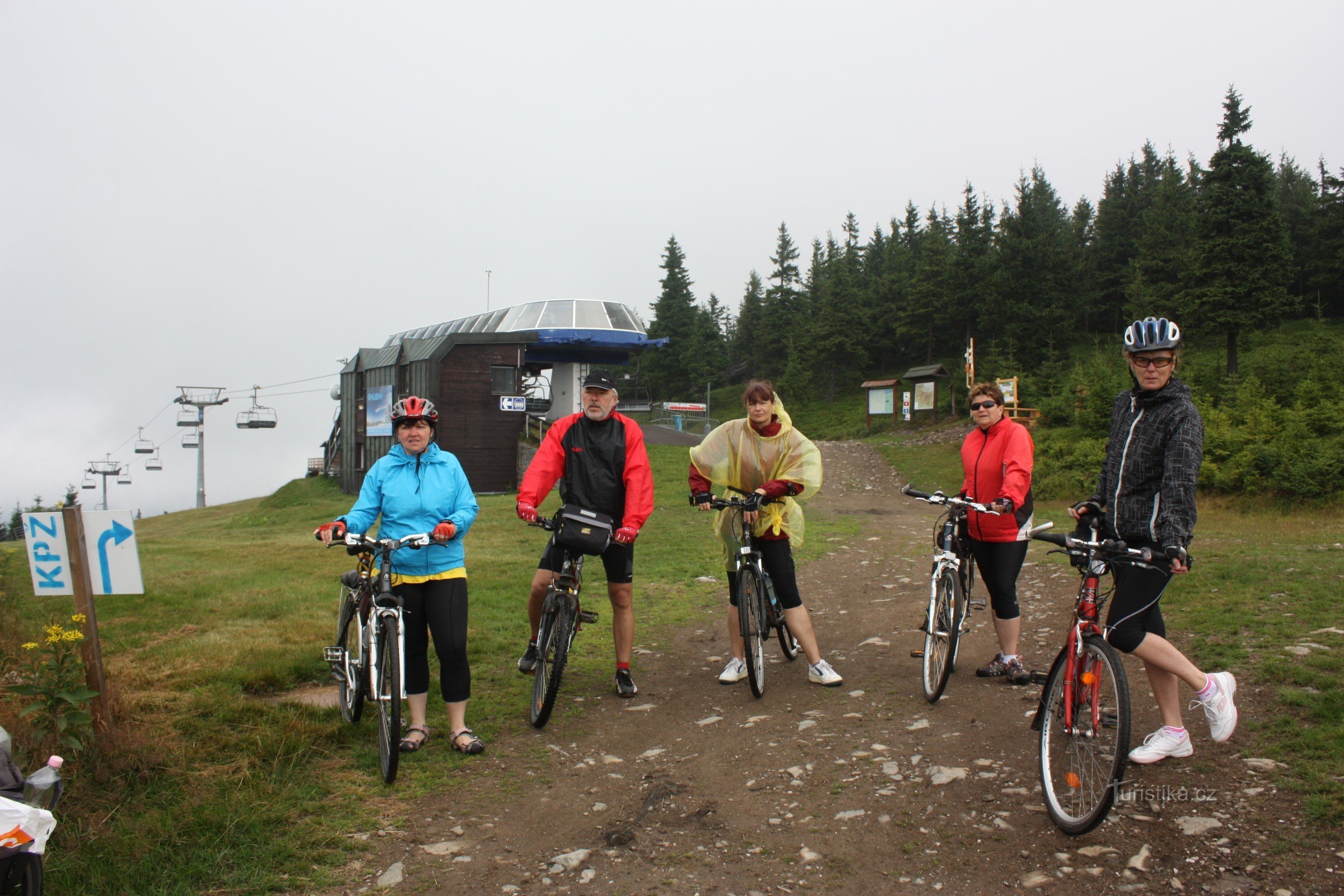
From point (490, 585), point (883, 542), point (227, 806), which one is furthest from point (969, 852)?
point (883, 542)

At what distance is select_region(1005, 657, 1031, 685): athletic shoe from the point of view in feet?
19.5

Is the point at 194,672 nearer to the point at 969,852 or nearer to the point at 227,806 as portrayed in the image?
the point at 227,806

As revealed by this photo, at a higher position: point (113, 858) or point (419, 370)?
point (419, 370)

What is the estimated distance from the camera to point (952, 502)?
593cm

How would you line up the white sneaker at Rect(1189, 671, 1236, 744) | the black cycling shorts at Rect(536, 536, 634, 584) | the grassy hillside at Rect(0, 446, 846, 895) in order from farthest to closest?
1. the black cycling shorts at Rect(536, 536, 634, 584)
2. the white sneaker at Rect(1189, 671, 1236, 744)
3. the grassy hillside at Rect(0, 446, 846, 895)

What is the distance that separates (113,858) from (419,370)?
32.5 metres

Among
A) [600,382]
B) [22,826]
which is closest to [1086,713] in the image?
[600,382]

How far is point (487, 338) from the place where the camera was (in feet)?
114

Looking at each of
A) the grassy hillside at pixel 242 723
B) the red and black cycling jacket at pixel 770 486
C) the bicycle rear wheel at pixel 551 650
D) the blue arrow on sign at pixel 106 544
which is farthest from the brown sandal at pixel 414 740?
the red and black cycling jacket at pixel 770 486

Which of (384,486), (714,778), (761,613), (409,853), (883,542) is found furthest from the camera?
(883,542)

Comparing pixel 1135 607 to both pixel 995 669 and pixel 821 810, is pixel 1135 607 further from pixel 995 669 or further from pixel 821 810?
pixel 995 669

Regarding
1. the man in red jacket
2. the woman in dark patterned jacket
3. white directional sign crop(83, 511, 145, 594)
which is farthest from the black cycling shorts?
the woman in dark patterned jacket

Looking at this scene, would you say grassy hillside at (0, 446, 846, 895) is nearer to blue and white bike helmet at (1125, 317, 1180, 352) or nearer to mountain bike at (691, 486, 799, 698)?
mountain bike at (691, 486, 799, 698)

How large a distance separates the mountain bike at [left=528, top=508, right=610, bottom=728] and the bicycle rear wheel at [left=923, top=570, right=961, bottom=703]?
2.24 meters
